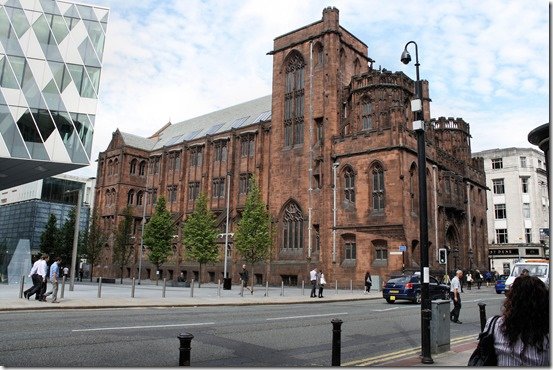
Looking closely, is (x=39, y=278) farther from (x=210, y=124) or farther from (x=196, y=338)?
(x=210, y=124)

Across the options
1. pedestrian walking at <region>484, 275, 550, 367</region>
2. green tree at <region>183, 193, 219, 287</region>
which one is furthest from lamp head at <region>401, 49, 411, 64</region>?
green tree at <region>183, 193, 219, 287</region>

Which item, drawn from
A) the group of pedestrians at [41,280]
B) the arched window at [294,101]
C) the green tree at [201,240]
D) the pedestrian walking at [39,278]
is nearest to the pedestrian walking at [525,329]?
the group of pedestrians at [41,280]

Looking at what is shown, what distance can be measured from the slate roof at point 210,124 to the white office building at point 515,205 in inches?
1437

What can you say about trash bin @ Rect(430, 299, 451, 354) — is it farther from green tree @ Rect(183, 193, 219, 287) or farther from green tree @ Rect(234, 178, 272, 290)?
green tree @ Rect(183, 193, 219, 287)

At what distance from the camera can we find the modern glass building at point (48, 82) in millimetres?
29266

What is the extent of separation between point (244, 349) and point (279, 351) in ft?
2.23

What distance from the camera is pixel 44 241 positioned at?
60.6 metres

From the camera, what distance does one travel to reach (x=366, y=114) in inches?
1663

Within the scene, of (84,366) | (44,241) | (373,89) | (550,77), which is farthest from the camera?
(44,241)

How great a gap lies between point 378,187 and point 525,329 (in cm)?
3563

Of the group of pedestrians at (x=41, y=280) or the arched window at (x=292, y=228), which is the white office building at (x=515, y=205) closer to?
the arched window at (x=292, y=228)

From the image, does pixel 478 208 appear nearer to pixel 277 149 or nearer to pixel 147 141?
pixel 277 149

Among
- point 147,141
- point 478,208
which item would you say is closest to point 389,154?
point 478,208

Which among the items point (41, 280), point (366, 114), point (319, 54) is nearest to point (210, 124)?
point (319, 54)
